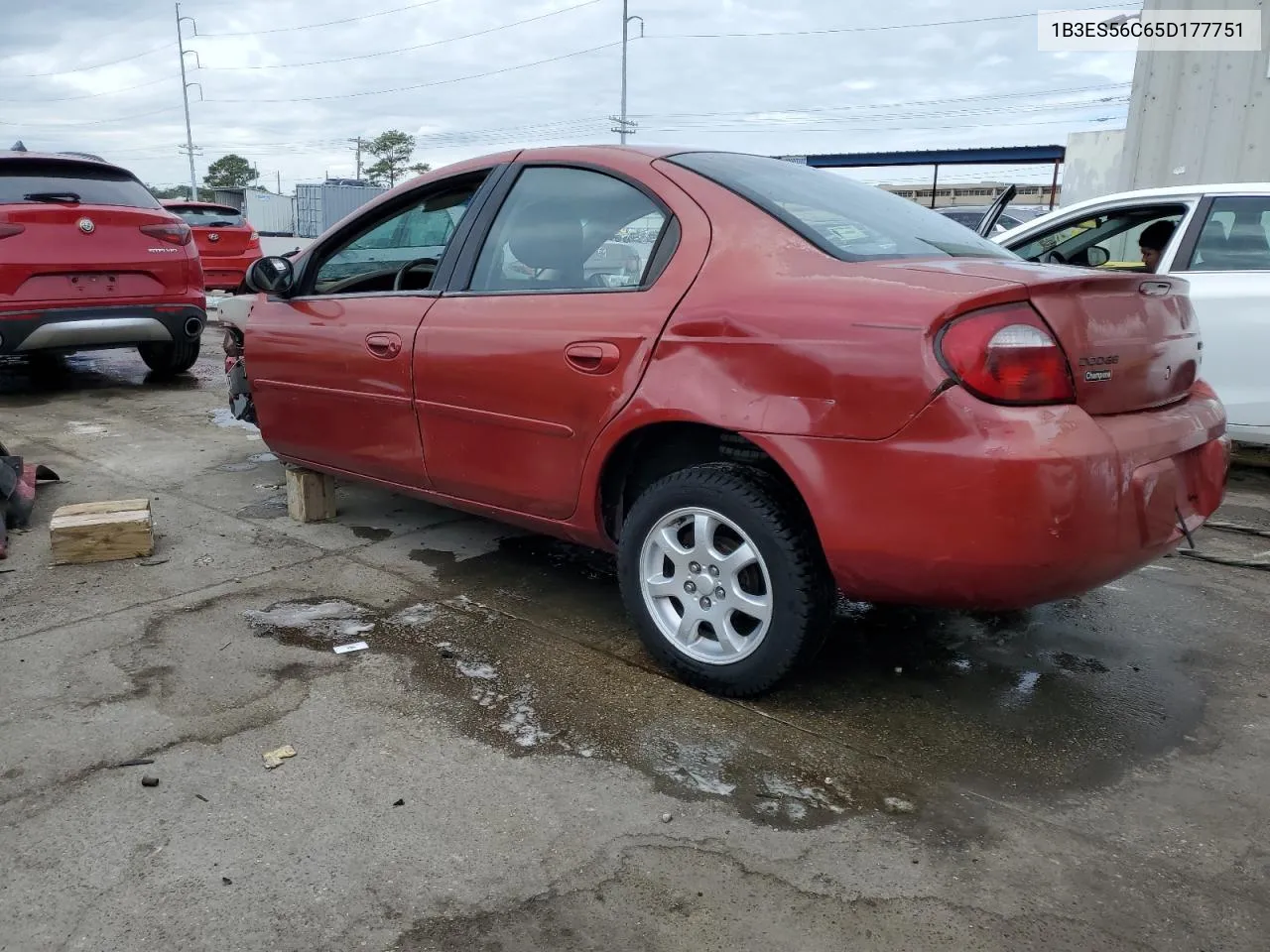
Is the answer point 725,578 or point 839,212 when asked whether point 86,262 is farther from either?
point 725,578

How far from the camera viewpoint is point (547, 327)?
3.21 m

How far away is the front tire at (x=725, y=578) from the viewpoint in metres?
2.69

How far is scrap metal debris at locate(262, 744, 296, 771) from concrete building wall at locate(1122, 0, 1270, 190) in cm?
847

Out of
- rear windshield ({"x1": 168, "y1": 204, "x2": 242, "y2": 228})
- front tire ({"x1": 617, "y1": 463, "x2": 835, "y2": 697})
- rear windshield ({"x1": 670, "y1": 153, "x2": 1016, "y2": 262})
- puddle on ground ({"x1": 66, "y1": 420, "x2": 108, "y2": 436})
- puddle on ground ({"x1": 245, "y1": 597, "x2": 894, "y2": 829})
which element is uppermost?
rear windshield ({"x1": 168, "y1": 204, "x2": 242, "y2": 228})

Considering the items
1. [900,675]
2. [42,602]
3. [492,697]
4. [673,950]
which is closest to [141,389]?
[42,602]

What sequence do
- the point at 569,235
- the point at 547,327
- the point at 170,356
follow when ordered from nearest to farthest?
1. the point at 547,327
2. the point at 569,235
3. the point at 170,356

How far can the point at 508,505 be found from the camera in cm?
351

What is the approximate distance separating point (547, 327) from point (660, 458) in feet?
1.85

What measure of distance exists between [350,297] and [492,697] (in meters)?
1.91

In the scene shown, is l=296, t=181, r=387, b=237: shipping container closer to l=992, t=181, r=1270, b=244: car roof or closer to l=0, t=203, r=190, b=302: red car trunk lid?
l=0, t=203, r=190, b=302: red car trunk lid

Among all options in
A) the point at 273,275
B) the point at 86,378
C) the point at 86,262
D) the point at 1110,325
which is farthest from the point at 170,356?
the point at 1110,325

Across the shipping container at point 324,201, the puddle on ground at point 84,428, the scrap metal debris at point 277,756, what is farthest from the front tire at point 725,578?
the shipping container at point 324,201

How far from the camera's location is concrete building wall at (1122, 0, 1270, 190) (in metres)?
7.80

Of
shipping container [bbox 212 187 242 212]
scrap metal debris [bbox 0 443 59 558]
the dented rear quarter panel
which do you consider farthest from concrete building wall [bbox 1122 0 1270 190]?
shipping container [bbox 212 187 242 212]
